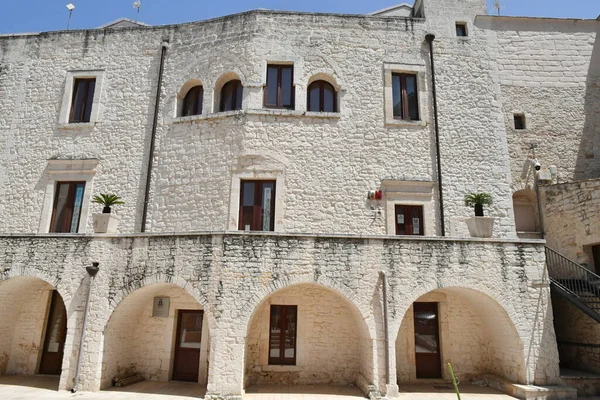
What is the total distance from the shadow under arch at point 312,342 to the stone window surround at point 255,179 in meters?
2.39

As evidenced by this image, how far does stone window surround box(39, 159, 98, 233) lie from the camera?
13680mm

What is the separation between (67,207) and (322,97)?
965cm

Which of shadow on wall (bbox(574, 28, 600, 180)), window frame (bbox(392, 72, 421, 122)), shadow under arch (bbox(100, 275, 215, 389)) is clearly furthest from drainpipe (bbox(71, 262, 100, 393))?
shadow on wall (bbox(574, 28, 600, 180))

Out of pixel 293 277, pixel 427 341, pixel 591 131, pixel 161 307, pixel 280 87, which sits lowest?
pixel 427 341

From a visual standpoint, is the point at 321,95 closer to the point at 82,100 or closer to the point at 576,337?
the point at 82,100

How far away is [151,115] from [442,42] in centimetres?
1096

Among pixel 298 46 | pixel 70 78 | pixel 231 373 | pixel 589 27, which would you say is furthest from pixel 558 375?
pixel 70 78

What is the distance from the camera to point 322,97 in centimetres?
1428

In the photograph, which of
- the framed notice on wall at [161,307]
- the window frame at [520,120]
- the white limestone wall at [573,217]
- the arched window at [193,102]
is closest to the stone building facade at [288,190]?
the framed notice on wall at [161,307]

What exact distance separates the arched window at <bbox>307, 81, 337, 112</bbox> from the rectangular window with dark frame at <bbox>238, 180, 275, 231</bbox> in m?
3.27

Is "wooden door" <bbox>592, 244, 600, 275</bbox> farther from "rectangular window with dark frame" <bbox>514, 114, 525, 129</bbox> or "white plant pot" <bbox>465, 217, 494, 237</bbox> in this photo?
"rectangular window with dark frame" <bbox>514, 114, 525, 129</bbox>

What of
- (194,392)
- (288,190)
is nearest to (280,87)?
(288,190)

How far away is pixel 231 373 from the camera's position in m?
9.34

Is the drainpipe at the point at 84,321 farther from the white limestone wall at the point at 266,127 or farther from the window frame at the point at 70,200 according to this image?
the window frame at the point at 70,200
